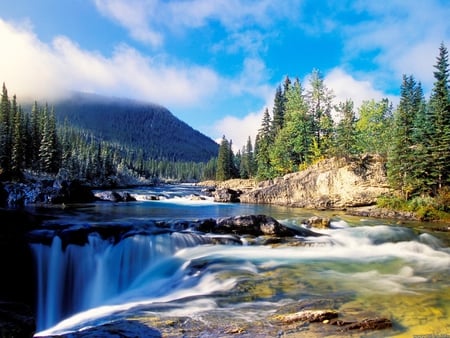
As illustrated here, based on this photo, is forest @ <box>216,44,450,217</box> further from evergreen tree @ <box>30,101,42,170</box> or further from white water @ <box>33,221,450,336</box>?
evergreen tree @ <box>30,101,42,170</box>

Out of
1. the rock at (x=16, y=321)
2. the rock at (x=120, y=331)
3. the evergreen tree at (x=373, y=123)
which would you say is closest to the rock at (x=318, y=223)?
the rock at (x=120, y=331)

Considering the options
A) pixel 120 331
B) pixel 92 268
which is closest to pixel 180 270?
pixel 92 268

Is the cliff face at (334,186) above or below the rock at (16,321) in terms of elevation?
above

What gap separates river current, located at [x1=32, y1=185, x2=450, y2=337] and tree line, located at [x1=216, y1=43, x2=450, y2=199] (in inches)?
659

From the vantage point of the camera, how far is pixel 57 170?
237 feet

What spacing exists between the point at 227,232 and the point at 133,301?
8.09 meters

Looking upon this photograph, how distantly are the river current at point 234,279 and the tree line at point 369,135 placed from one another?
1673 cm

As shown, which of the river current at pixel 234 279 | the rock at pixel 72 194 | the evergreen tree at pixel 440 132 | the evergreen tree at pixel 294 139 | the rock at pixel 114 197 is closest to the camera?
the river current at pixel 234 279

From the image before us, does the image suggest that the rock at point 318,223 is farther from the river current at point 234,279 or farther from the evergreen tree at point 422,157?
the evergreen tree at point 422,157

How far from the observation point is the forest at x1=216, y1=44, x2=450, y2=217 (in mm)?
34094

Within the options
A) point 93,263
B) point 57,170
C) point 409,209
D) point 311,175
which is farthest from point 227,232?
point 57,170

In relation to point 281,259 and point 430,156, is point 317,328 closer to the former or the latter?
point 281,259

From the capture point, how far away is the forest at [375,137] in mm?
34094

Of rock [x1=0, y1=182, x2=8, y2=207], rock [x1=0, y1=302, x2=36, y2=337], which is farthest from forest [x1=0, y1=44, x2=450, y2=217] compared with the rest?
rock [x1=0, y1=302, x2=36, y2=337]
